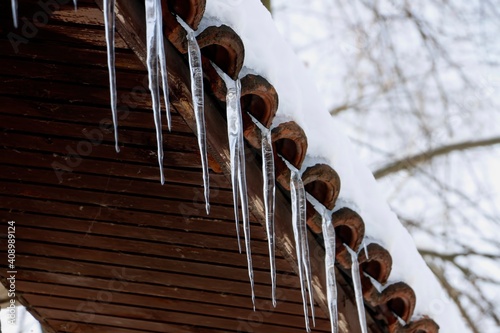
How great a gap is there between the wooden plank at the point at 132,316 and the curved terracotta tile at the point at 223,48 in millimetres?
1343

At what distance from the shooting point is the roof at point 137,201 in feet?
7.90

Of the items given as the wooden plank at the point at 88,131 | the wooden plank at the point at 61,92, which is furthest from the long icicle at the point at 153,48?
the wooden plank at the point at 88,131

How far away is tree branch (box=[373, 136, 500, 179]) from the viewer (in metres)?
9.15

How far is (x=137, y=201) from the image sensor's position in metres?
2.98

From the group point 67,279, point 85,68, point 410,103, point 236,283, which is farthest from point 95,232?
point 410,103

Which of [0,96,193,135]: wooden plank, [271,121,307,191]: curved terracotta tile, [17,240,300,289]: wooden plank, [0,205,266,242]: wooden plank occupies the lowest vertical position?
[17,240,300,289]: wooden plank

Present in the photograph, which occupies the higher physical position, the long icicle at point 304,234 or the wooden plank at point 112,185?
the wooden plank at point 112,185

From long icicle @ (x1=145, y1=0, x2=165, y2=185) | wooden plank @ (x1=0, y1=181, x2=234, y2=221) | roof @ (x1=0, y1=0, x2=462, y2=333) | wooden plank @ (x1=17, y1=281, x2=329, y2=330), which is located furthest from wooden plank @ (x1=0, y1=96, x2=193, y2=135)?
wooden plank @ (x1=17, y1=281, x2=329, y2=330)

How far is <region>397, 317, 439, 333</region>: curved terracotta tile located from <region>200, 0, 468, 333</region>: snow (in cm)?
3

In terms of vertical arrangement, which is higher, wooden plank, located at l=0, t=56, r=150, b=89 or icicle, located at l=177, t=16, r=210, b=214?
wooden plank, located at l=0, t=56, r=150, b=89

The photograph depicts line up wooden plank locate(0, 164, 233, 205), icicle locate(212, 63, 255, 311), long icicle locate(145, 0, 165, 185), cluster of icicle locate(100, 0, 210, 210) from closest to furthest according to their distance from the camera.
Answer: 1. cluster of icicle locate(100, 0, 210, 210)
2. long icicle locate(145, 0, 165, 185)
3. icicle locate(212, 63, 255, 311)
4. wooden plank locate(0, 164, 233, 205)

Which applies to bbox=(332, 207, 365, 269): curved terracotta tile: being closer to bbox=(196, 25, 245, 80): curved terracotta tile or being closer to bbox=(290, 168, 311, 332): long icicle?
bbox=(290, 168, 311, 332): long icicle

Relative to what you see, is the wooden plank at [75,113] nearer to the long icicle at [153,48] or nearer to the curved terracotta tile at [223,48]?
the curved terracotta tile at [223,48]

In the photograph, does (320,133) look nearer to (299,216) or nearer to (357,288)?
(299,216)
